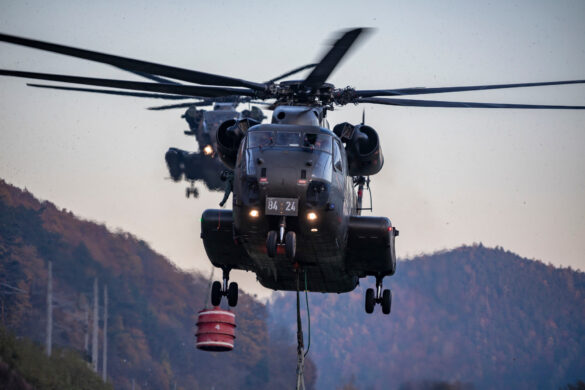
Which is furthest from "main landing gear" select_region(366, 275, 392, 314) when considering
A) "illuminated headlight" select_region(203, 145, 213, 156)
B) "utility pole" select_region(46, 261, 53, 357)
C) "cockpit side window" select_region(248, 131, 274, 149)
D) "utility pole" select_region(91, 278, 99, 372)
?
"utility pole" select_region(91, 278, 99, 372)

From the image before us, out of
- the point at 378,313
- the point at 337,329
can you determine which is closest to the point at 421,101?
the point at 378,313

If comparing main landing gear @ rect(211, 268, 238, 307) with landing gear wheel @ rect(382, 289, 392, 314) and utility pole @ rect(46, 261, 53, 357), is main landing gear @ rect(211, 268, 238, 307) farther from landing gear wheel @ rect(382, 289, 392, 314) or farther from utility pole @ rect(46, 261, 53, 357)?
utility pole @ rect(46, 261, 53, 357)

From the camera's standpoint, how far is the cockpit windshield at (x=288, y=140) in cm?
1811

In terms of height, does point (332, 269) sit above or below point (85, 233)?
below

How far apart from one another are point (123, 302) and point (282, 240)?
24.0 m

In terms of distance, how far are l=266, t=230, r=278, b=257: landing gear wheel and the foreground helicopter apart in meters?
0.02

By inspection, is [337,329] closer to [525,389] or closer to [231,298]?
[525,389]

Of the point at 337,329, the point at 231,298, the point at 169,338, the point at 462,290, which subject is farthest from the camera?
the point at 337,329

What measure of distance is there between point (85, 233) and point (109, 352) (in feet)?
16.3

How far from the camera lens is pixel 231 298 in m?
22.1

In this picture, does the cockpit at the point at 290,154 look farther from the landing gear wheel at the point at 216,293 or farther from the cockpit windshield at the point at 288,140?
the landing gear wheel at the point at 216,293

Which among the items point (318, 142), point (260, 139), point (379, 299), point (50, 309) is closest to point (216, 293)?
point (379, 299)

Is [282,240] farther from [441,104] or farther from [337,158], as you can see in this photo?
[441,104]

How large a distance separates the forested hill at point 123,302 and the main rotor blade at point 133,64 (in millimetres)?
20314
